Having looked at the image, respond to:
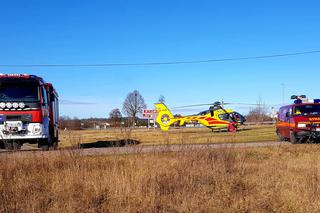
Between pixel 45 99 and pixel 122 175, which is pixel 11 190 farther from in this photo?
pixel 45 99

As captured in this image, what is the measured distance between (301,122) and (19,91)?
12360 mm

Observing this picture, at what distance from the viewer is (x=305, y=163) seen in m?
10.0

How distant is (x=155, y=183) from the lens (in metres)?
7.22

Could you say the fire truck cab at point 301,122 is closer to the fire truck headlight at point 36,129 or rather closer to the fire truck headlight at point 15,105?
the fire truck headlight at point 36,129

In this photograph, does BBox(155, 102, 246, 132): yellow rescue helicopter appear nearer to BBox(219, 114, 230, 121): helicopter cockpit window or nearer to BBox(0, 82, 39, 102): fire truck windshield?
BBox(219, 114, 230, 121): helicopter cockpit window

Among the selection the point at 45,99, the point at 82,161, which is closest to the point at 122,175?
the point at 82,161

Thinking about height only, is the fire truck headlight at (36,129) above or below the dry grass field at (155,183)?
above

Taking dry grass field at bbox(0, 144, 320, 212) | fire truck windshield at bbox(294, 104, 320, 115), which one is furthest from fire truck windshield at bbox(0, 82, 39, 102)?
fire truck windshield at bbox(294, 104, 320, 115)

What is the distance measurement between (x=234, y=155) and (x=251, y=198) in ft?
11.5

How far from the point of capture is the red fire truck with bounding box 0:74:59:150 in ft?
47.4

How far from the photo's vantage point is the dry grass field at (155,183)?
6.13 m

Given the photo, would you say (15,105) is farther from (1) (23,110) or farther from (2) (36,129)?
(2) (36,129)

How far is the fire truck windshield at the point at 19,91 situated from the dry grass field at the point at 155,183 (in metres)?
6.15

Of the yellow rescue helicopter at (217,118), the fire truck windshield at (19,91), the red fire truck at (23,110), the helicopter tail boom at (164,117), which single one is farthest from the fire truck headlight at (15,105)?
the helicopter tail boom at (164,117)
